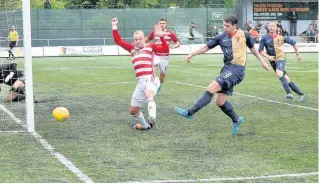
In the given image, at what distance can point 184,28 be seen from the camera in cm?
4947

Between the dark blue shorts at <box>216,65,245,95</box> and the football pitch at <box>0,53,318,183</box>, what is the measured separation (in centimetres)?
72

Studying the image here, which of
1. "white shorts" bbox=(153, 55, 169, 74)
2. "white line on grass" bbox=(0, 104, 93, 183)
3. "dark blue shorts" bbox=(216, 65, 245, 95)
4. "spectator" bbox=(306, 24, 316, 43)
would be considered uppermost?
"dark blue shorts" bbox=(216, 65, 245, 95)

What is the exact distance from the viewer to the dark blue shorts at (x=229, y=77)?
35.3 ft

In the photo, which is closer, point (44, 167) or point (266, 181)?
point (266, 181)

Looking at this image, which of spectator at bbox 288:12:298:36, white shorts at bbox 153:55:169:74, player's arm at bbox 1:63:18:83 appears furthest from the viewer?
spectator at bbox 288:12:298:36

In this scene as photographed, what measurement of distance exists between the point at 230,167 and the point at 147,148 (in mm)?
1675

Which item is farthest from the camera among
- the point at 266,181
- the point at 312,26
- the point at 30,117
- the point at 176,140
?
the point at 312,26

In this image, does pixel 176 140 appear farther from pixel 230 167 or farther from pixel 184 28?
pixel 184 28

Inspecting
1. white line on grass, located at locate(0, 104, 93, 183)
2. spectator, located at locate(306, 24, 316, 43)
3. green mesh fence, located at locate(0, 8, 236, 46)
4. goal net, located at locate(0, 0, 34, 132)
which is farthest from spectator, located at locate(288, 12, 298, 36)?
white line on grass, located at locate(0, 104, 93, 183)

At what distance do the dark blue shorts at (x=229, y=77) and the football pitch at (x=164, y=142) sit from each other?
72 centimetres

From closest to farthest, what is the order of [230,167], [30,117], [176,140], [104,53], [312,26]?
[230,167] < [176,140] < [30,117] < [104,53] < [312,26]

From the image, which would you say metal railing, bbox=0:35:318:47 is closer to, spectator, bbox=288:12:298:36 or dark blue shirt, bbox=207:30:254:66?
spectator, bbox=288:12:298:36

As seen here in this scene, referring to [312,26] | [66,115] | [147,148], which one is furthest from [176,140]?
[312,26]

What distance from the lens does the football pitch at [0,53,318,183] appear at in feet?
25.5
